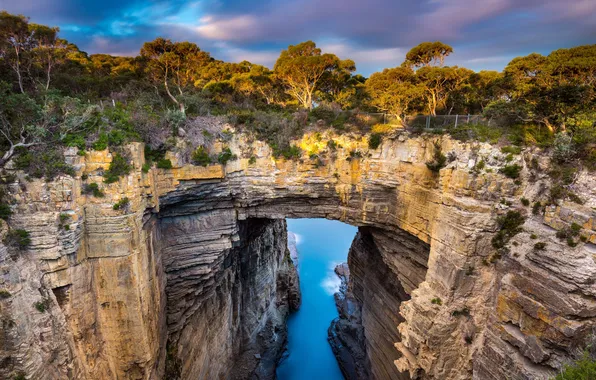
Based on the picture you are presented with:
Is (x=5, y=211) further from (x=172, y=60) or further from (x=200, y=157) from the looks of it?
(x=172, y=60)

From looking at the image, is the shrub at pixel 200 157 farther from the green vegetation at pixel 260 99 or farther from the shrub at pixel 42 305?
the shrub at pixel 42 305

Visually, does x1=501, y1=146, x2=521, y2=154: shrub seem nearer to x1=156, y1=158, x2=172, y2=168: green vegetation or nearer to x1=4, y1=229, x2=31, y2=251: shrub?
x1=156, y1=158, x2=172, y2=168: green vegetation

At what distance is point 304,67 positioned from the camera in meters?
21.5

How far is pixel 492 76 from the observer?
1917cm

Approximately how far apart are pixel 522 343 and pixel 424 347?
10.5ft

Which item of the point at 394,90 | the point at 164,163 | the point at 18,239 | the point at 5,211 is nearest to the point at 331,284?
the point at 394,90

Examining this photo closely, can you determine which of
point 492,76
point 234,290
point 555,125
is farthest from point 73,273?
point 492,76

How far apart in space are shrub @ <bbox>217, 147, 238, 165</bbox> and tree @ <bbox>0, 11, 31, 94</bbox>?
9432 mm

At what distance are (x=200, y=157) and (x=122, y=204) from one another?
451 cm

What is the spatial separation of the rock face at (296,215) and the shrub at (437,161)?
0.31 meters

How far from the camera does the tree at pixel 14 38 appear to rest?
13.4 m

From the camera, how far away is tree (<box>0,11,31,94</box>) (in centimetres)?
1339

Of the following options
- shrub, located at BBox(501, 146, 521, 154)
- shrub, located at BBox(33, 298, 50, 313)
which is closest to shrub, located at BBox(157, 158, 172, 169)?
shrub, located at BBox(33, 298, 50, 313)

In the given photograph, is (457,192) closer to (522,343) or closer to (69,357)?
(522,343)
